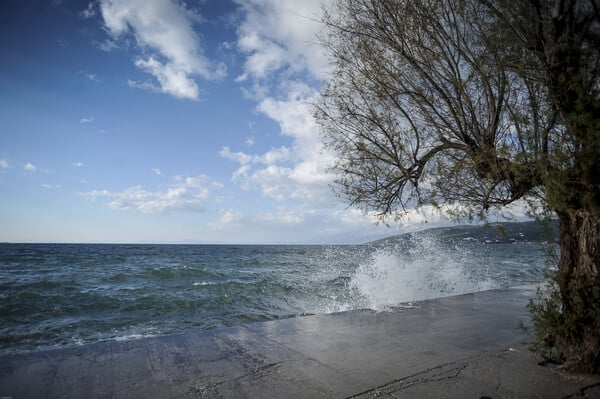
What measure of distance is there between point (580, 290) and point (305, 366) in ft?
11.0

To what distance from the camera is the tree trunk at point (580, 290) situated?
11.7 feet

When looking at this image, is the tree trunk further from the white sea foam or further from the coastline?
the white sea foam

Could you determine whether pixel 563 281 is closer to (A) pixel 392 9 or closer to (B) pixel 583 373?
(B) pixel 583 373

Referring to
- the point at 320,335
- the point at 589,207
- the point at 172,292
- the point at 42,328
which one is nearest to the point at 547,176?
the point at 589,207

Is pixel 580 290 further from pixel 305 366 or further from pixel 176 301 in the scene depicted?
pixel 176 301

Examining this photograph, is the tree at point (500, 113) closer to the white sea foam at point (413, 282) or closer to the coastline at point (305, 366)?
the coastline at point (305, 366)

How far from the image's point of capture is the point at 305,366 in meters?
4.12

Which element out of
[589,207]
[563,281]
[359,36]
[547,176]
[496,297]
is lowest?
[496,297]

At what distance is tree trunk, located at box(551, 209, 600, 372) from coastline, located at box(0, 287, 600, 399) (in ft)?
0.87

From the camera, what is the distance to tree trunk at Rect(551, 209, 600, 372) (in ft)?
11.7

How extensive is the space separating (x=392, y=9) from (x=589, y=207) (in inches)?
137

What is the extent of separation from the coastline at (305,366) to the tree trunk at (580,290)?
10.4 inches

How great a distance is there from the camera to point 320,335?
554cm

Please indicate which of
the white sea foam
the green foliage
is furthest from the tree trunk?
the white sea foam
